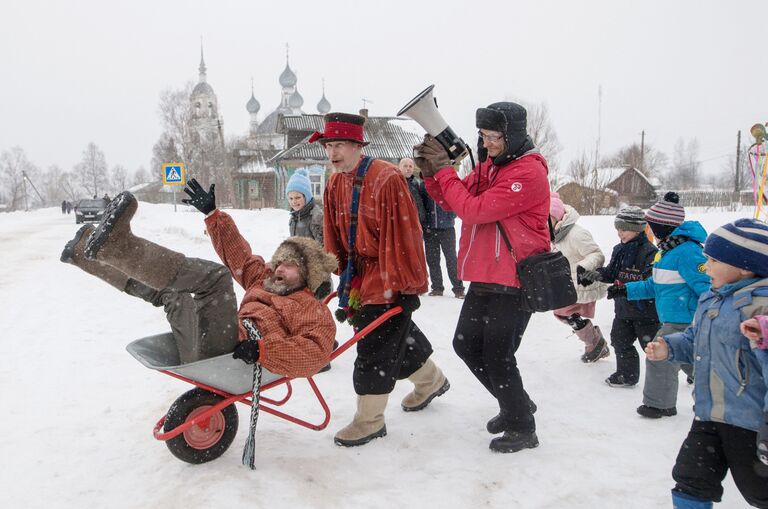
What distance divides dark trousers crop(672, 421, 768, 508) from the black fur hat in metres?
1.63

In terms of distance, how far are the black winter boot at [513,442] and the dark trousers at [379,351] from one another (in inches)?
28.0

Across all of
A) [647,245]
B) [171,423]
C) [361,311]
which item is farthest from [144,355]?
[647,245]

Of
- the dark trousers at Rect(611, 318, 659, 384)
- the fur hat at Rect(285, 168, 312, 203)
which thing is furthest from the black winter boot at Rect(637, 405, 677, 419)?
the fur hat at Rect(285, 168, 312, 203)

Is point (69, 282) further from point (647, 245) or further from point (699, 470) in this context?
point (699, 470)

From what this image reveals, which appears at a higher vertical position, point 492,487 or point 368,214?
point 368,214

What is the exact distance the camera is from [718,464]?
229 centimetres

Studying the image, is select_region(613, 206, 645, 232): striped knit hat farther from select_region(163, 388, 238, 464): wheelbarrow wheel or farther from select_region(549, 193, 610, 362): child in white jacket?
select_region(163, 388, 238, 464): wheelbarrow wheel

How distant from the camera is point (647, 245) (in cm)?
429

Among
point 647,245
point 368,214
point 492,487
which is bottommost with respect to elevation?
point 492,487

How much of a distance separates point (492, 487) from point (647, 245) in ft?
7.81

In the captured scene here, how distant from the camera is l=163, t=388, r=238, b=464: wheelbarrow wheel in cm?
292

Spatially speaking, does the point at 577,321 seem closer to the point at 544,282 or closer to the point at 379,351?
the point at 544,282

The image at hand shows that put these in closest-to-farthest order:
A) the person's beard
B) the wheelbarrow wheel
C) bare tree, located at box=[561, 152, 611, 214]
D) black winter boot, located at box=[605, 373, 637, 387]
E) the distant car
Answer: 1. the wheelbarrow wheel
2. the person's beard
3. black winter boot, located at box=[605, 373, 637, 387]
4. bare tree, located at box=[561, 152, 611, 214]
5. the distant car

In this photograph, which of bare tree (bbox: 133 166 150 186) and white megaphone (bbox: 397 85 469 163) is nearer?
white megaphone (bbox: 397 85 469 163)
